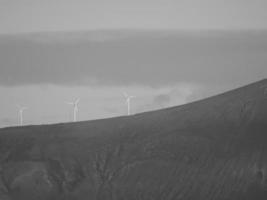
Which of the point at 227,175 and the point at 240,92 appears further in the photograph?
the point at 240,92

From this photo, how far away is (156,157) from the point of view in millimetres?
28906

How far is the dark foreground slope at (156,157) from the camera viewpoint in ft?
91.6

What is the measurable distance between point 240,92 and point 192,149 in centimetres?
276

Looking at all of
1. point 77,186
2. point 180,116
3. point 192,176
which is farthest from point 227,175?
point 77,186

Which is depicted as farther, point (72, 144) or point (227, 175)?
point (72, 144)

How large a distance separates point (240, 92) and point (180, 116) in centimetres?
215

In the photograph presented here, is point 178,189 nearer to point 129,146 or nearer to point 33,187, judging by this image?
point 129,146

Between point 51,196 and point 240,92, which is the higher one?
point 240,92

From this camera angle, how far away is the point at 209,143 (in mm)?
28609

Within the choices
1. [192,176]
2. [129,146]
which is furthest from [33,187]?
[192,176]

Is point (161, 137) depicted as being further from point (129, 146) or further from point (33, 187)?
point (33, 187)

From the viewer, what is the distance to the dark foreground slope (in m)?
27.9

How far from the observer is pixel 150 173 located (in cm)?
2875

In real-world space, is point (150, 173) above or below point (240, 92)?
below
